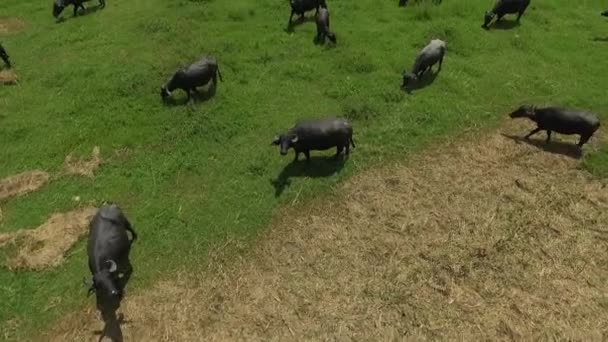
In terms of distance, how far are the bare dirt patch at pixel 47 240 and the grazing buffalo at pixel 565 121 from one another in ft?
38.9

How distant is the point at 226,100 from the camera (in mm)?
16484

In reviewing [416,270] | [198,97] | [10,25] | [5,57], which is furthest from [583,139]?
[10,25]

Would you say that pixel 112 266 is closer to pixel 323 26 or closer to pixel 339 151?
pixel 339 151

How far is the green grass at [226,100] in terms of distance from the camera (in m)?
12.6

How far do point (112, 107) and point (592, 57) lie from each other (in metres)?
16.4

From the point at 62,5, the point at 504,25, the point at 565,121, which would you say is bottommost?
the point at 62,5

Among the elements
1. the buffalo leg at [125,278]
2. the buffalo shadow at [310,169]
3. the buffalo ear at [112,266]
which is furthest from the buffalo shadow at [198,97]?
the buffalo ear at [112,266]

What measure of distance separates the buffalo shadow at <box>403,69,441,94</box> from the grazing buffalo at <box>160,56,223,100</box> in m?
6.21

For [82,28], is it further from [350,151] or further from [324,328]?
[324,328]

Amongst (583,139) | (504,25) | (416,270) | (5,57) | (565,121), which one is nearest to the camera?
(416,270)

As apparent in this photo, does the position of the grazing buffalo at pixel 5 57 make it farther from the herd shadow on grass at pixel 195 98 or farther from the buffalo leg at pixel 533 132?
Result: the buffalo leg at pixel 533 132

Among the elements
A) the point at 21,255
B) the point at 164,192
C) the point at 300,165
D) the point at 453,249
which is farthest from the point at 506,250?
the point at 21,255

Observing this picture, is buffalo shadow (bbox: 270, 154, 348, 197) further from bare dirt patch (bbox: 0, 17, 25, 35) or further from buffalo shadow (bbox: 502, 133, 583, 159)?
bare dirt patch (bbox: 0, 17, 25, 35)

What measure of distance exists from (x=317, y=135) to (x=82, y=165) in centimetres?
661
